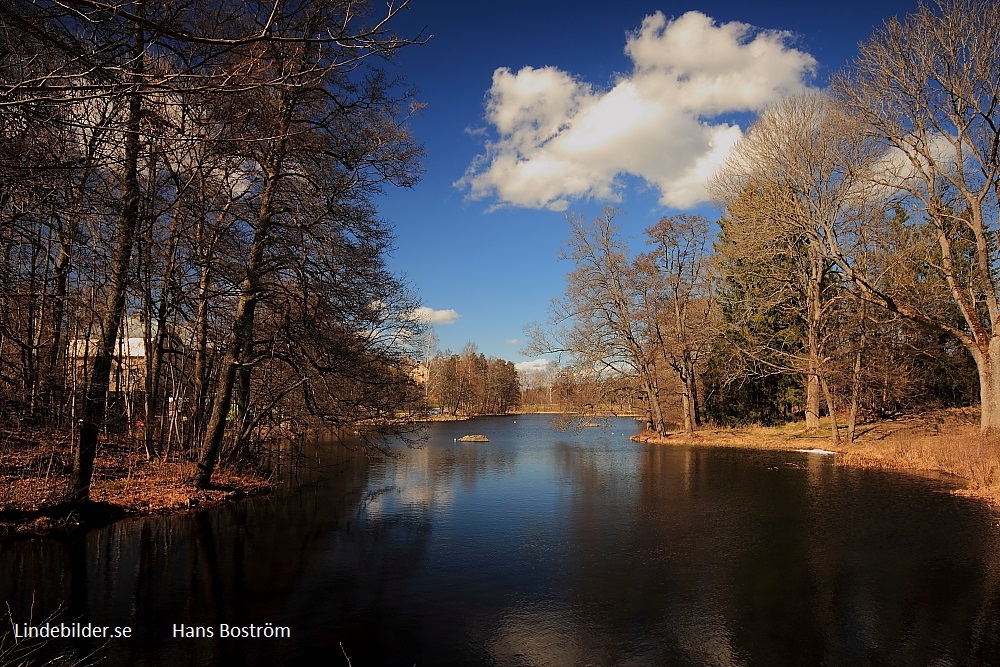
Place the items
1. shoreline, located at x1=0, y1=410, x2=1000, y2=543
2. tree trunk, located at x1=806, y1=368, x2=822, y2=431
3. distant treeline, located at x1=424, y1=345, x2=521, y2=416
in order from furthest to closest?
distant treeline, located at x1=424, y1=345, x2=521, y2=416 < tree trunk, located at x1=806, y1=368, x2=822, y2=431 < shoreline, located at x1=0, y1=410, x2=1000, y2=543

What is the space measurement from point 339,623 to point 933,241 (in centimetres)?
2653

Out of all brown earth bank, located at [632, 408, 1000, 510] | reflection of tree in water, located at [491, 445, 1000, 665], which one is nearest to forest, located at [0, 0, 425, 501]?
reflection of tree in water, located at [491, 445, 1000, 665]

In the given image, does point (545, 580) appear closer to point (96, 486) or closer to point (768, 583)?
point (768, 583)

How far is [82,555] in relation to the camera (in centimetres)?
817

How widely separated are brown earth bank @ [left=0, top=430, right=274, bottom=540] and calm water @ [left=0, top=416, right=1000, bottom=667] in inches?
23.2

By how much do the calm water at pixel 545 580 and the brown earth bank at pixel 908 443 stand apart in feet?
6.00

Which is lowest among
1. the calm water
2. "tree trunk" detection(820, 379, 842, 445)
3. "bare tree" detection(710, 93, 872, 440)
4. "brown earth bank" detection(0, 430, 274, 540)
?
the calm water

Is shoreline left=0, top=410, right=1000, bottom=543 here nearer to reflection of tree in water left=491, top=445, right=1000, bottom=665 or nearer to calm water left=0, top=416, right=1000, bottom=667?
calm water left=0, top=416, right=1000, bottom=667

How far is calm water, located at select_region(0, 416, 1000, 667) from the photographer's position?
5750 mm

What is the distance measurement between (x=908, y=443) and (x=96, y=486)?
20.9 m

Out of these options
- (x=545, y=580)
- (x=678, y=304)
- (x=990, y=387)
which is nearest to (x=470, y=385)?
(x=678, y=304)

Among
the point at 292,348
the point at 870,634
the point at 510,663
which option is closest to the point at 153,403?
the point at 292,348

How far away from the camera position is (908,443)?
17.6m

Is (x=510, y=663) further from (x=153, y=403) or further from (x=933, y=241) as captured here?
(x=933, y=241)
